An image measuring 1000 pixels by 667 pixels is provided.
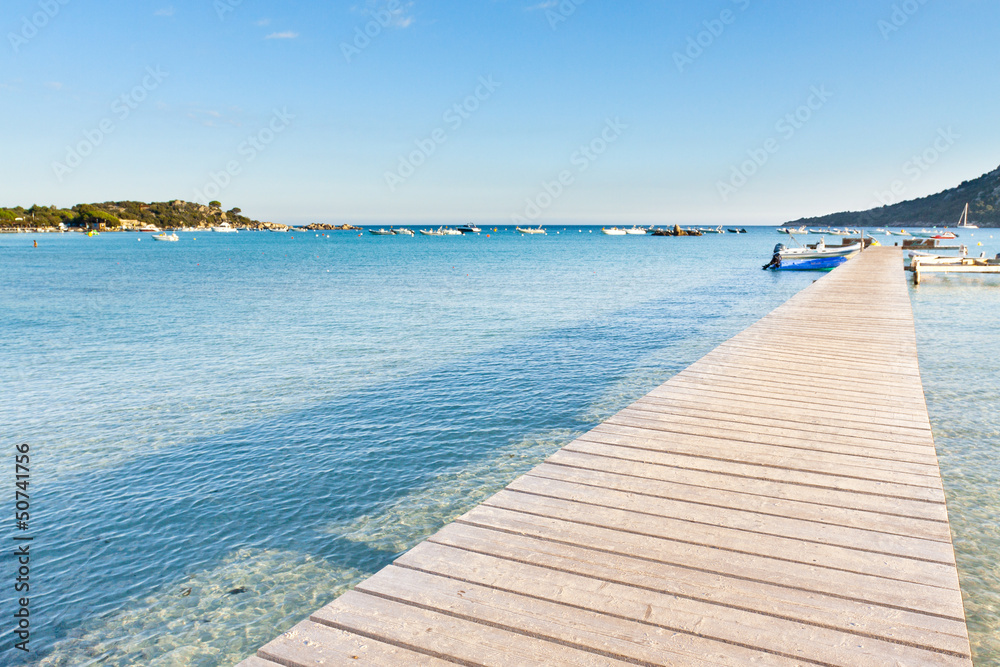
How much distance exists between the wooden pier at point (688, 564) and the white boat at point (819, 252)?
4202cm

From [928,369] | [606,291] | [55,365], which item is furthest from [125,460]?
[606,291]

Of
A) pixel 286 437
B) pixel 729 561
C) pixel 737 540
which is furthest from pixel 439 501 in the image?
Answer: pixel 729 561

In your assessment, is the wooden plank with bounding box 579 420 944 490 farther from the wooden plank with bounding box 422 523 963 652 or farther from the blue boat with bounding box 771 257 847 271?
the blue boat with bounding box 771 257 847 271

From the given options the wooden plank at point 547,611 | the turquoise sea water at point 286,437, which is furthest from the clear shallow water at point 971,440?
the wooden plank at point 547,611

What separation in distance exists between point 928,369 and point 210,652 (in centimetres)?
1418

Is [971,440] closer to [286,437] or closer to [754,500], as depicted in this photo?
[754,500]

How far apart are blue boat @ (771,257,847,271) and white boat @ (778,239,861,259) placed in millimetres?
294

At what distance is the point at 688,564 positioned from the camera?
310 cm

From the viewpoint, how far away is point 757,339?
1022 centimetres

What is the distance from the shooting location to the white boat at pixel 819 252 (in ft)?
138

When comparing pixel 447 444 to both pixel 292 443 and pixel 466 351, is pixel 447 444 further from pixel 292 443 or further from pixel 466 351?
pixel 466 351

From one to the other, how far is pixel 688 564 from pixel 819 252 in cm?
4554

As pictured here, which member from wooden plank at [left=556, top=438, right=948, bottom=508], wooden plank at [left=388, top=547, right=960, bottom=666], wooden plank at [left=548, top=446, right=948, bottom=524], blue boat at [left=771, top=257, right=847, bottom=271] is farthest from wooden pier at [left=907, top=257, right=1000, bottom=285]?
wooden plank at [left=388, top=547, right=960, bottom=666]

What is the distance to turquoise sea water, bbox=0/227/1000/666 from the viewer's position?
5.07 meters
